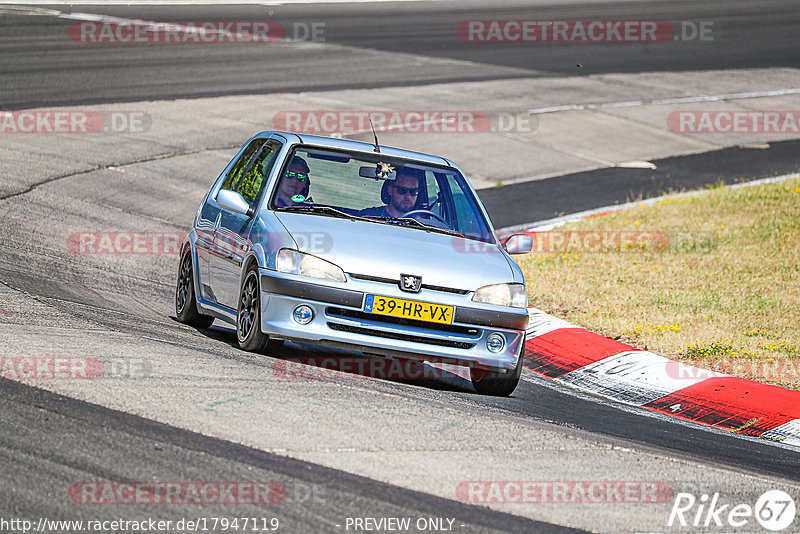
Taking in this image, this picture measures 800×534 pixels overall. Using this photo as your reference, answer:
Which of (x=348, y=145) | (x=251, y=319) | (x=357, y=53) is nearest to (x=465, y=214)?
(x=348, y=145)

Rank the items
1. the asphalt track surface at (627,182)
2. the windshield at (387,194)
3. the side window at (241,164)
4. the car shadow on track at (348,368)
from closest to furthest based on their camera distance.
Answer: the car shadow on track at (348,368)
the windshield at (387,194)
the side window at (241,164)
the asphalt track surface at (627,182)

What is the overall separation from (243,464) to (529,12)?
32577 mm

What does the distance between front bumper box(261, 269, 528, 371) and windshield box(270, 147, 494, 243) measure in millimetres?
972

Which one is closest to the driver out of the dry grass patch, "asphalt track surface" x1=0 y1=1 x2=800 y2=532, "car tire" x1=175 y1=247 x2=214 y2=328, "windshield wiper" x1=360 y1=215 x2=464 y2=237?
"windshield wiper" x1=360 y1=215 x2=464 y2=237

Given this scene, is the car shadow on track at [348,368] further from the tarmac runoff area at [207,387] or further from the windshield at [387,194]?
the windshield at [387,194]

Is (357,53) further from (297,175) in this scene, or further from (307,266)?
(307,266)

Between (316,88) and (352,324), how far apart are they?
15998 millimetres

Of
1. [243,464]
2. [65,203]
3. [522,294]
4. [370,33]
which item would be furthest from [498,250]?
[370,33]

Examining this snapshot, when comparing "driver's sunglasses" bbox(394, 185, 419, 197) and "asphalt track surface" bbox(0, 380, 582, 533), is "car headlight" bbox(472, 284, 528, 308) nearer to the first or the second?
"driver's sunglasses" bbox(394, 185, 419, 197)

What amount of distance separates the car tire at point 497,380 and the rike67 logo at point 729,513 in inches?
94.3

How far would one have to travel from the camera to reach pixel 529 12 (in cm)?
3606

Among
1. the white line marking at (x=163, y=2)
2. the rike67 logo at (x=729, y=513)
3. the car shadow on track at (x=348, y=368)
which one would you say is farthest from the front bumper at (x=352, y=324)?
the white line marking at (x=163, y=2)

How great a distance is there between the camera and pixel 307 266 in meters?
7.30

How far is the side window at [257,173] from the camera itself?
8484mm
